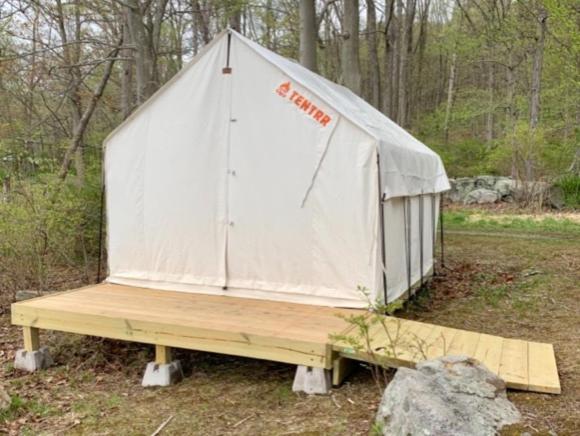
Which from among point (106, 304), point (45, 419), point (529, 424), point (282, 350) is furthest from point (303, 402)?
point (106, 304)

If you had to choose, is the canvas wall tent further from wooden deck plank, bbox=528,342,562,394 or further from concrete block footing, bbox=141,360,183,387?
wooden deck plank, bbox=528,342,562,394

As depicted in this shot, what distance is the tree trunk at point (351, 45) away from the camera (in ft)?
32.6

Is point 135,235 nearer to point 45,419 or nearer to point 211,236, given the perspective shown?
point 211,236

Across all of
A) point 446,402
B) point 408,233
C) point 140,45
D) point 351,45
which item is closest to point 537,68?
point 351,45

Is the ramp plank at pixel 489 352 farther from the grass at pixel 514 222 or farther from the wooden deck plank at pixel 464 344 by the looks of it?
the grass at pixel 514 222

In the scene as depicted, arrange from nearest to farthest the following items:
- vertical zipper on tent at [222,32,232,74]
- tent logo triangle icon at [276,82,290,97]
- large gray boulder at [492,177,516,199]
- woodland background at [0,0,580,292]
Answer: tent logo triangle icon at [276,82,290,97]
vertical zipper on tent at [222,32,232,74]
woodland background at [0,0,580,292]
large gray boulder at [492,177,516,199]

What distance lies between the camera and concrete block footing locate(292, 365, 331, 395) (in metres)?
3.64

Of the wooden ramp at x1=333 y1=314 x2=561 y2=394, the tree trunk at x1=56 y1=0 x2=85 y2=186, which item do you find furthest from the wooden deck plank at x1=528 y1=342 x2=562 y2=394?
the tree trunk at x1=56 y1=0 x2=85 y2=186

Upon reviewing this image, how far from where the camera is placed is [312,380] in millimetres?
3664

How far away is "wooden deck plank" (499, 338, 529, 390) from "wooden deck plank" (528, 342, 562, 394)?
0.11ft

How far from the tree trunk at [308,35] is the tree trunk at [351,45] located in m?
0.84

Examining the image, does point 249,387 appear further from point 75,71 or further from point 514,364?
point 75,71

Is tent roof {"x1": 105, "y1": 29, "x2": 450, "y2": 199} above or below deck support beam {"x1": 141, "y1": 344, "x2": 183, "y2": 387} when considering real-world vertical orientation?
above

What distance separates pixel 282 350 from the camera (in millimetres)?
3717
